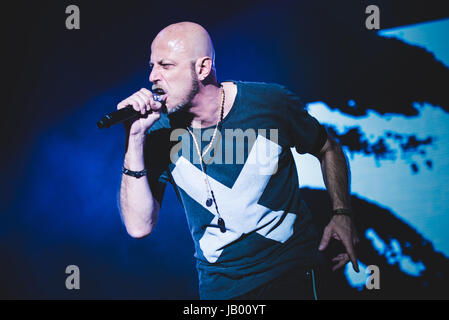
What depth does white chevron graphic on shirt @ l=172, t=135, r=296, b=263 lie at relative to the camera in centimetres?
133

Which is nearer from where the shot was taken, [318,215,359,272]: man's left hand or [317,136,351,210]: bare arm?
[318,215,359,272]: man's left hand

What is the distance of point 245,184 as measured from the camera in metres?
1.35

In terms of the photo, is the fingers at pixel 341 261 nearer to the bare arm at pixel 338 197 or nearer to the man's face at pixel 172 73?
the bare arm at pixel 338 197

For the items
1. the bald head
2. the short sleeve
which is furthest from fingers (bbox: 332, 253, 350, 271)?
the bald head

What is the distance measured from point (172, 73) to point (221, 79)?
888mm

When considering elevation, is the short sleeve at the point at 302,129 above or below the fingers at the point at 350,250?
above

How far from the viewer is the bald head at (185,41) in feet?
4.61

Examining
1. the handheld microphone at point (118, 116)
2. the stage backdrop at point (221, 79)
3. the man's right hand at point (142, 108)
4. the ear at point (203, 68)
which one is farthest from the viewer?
the stage backdrop at point (221, 79)

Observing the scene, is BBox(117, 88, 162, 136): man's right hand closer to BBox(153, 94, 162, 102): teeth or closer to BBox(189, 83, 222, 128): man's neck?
BBox(153, 94, 162, 102): teeth

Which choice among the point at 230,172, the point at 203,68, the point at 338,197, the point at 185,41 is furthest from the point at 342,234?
the point at 185,41

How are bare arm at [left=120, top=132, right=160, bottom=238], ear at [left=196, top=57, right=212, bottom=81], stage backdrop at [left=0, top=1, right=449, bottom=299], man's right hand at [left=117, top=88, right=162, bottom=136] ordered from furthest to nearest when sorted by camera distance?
stage backdrop at [left=0, top=1, right=449, bottom=299] → ear at [left=196, top=57, right=212, bottom=81] → bare arm at [left=120, top=132, right=160, bottom=238] → man's right hand at [left=117, top=88, right=162, bottom=136]

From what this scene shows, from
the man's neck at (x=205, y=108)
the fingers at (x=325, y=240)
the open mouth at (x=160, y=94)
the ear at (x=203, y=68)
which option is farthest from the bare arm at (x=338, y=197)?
the open mouth at (x=160, y=94)
